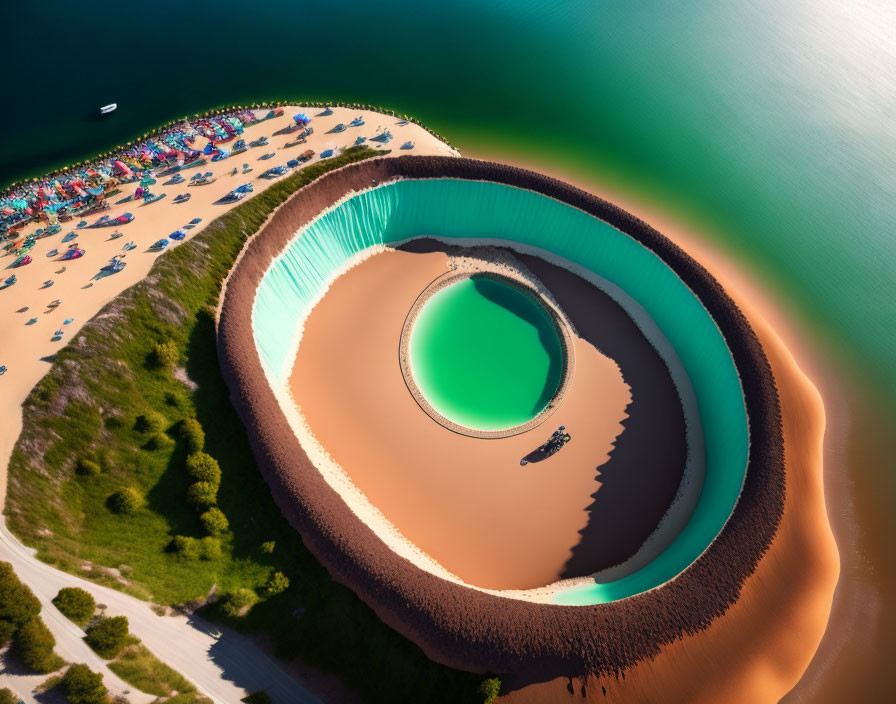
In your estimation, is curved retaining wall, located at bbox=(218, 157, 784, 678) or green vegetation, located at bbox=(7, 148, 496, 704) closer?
curved retaining wall, located at bbox=(218, 157, 784, 678)

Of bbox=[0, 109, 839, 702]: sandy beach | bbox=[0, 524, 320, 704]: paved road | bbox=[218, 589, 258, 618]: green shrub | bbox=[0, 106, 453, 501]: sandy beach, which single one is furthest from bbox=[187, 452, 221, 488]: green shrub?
bbox=[0, 106, 453, 501]: sandy beach

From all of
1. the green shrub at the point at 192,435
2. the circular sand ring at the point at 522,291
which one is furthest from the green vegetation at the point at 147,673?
the circular sand ring at the point at 522,291

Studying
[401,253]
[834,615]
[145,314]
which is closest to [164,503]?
[145,314]

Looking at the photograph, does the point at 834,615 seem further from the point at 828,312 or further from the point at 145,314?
the point at 145,314

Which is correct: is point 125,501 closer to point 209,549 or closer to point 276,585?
point 209,549

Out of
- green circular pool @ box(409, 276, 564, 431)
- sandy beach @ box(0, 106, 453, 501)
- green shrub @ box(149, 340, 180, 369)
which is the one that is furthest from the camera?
green circular pool @ box(409, 276, 564, 431)

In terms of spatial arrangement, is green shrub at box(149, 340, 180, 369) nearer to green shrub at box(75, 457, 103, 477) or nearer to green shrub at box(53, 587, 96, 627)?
green shrub at box(75, 457, 103, 477)

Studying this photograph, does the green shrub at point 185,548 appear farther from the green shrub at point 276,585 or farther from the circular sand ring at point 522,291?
the circular sand ring at point 522,291
